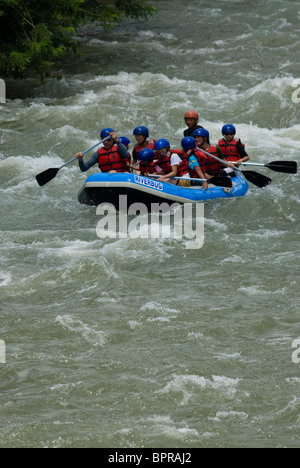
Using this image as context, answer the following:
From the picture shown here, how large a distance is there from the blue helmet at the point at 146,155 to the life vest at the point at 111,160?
1.09 ft

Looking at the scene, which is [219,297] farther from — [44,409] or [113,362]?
[44,409]

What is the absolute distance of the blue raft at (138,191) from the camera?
1022 centimetres

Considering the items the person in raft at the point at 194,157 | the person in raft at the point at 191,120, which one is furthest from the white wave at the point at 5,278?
the person in raft at the point at 191,120

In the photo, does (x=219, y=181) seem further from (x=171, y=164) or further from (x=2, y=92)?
(x=2, y=92)

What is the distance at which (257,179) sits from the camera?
10.8 m

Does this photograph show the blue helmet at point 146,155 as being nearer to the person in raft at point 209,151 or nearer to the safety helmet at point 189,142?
the safety helmet at point 189,142

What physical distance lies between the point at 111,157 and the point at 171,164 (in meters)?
0.81

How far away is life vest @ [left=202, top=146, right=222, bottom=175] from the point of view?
10742mm

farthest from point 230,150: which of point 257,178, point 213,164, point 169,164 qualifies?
point 169,164

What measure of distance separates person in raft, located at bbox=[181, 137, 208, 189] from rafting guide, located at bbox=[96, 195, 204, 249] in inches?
16.9

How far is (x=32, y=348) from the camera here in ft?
22.8

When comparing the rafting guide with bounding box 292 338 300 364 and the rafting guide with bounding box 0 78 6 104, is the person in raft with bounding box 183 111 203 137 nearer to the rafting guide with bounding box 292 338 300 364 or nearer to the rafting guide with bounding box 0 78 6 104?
the rafting guide with bounding box 292 338 300 364
